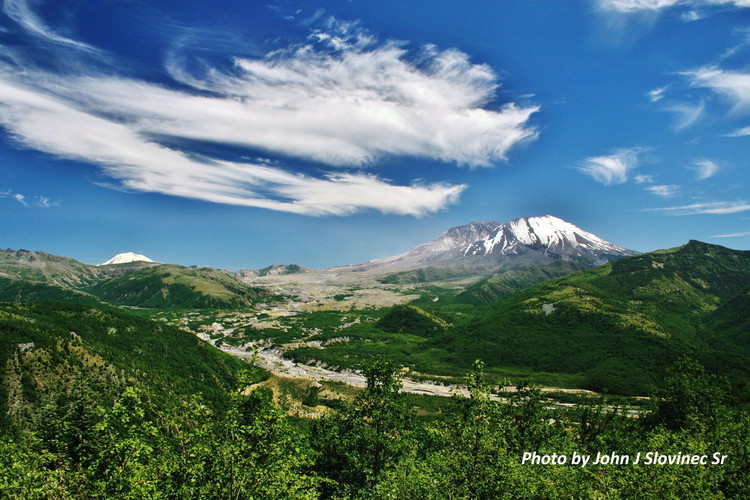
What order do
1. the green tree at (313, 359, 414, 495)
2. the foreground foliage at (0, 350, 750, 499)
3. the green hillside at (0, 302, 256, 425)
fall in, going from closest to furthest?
1. the foreground foliage at (0, 350, 750, 499)
2. the green tree at (313, 359, 414, 495)
3. the green hillside at (0, 302, 256, 425)

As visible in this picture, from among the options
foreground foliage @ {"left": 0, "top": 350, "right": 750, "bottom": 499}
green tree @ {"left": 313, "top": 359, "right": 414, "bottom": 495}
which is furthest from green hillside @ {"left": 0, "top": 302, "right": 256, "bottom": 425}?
green tree @ {"left": 313, "top": 359, "right": 414, "bottom": 495}

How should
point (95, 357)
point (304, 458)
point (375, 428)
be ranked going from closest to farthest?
1. point (304, 458)
2. point (375, 428)
3. point (95, 357)

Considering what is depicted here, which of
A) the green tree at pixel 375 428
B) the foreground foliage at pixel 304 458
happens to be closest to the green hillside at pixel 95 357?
the foreground foliage at pixel 304 458

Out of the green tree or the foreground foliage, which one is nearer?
the foreground foliage

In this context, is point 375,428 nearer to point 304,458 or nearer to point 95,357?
point 304,458

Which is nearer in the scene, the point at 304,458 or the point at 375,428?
the point at 304,458

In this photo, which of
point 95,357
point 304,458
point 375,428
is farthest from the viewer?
point 95,357

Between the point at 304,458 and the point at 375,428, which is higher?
the point at 304,458

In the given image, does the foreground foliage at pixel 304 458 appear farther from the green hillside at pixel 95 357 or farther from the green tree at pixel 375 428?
the green hillside at pixel 95 357

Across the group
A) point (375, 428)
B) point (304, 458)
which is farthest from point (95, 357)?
point (304, 458)

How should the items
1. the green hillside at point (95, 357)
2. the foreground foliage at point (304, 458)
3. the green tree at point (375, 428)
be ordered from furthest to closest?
the green hillside at point (95, 357)
the green tree at point (375, 428)
the foreground foliage at point (304, 458)

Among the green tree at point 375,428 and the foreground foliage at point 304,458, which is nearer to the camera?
the foreground foliage at point 304,458

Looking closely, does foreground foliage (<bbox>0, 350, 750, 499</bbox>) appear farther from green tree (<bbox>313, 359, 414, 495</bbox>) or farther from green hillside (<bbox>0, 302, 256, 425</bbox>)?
green hillside (<bbox>0, 302, 256, 425</bbox>)
